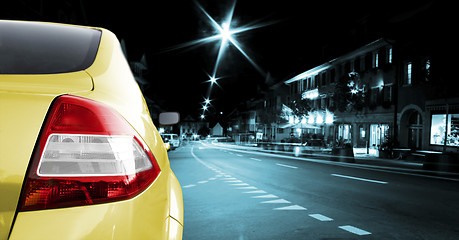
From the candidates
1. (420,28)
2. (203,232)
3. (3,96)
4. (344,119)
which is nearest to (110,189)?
(3,96)

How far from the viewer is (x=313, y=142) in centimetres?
3459

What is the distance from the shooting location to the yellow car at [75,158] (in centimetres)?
116

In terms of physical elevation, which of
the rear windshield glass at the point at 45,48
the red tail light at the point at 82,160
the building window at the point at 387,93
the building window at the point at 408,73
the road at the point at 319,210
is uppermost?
the building window at the point at 408,73

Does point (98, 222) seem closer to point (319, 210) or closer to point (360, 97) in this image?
point (319, 210)

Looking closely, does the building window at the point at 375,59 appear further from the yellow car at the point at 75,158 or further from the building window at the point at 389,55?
the yellow car at the point at 75,158

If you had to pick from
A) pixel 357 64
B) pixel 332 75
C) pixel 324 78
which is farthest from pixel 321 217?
pixel 324 78

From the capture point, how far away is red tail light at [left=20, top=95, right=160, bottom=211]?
3.95 feet

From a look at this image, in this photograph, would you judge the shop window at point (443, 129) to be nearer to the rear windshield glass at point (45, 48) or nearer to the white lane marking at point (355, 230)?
the white lane marking at point (355, 230)

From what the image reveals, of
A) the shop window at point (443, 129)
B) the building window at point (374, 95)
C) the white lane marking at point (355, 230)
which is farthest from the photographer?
the building window at point (374, 95)

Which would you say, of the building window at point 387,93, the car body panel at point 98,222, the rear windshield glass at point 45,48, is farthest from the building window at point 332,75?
the car body panel at point 98,222

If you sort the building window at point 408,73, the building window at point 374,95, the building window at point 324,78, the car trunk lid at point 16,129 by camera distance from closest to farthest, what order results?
the car trunk lid at point 16,129, the building window at point 408,73, the building window at point 374,95, the building window at point 324,78

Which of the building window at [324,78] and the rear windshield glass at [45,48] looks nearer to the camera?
the rear windshield glass at [45,48]

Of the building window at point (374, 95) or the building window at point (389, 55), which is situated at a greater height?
the building window at point (389, 55)

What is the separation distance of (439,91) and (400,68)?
463 centimetres
